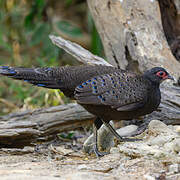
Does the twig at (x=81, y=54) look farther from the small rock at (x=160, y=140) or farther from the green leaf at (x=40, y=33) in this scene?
the green leaf at (x=40, y=33)

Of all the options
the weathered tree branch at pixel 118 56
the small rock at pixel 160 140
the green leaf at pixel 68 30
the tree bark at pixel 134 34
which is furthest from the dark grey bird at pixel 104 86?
the green leaf at pixel 68 30

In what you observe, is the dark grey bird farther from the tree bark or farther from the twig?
the tree bark

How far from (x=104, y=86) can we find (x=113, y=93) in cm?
14

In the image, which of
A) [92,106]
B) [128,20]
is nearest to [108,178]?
[92,106]

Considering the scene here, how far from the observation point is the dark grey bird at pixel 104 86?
4.60 meters

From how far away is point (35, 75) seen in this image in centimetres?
479

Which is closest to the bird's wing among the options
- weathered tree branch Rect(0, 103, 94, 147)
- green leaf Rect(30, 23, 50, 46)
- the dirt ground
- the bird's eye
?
the bird's eye

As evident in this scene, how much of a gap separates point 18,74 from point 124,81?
1301 mm

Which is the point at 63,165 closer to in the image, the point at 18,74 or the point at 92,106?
the point at 92,106

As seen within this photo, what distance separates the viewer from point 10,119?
5.72 m

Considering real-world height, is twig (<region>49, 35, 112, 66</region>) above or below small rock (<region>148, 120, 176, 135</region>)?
above

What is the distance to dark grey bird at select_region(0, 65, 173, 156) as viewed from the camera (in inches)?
181

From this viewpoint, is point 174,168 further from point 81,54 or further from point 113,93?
point 81,54

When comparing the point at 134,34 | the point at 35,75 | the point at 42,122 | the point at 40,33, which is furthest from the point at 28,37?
the point at 35,75
